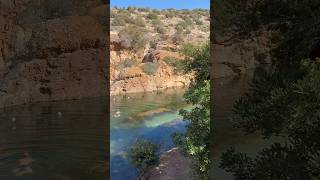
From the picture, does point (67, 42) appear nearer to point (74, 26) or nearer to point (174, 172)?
point (74, 26)

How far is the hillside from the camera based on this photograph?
13250mm

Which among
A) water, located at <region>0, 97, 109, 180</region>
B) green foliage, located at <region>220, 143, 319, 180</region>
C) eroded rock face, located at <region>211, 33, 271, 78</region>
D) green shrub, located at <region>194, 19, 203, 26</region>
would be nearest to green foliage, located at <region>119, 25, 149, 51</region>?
green shrub, located at <region>194, 19, 203, 26</region>

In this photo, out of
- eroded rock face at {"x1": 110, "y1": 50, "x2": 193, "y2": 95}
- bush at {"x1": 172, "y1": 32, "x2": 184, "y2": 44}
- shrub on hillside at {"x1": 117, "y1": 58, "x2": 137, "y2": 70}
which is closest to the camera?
eroded rock face at {"x1": 110, "y1": 50, "x2": 193, "y2": 95}

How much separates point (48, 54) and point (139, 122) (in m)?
3.64

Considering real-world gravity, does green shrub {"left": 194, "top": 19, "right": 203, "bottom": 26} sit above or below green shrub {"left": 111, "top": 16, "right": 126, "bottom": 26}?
above

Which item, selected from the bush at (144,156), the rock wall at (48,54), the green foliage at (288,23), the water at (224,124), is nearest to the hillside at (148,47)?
the rock wall at (48,54)

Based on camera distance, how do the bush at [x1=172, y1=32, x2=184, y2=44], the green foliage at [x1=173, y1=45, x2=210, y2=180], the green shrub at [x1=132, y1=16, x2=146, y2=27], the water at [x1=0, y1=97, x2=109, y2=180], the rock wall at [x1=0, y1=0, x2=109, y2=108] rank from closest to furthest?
the green foliage at [x1=173, y1=45, x2=210, y2=180], the water at [x1=0, y1=97, x2=109, y2=180], the rock wall at [x1=0, y1=0, x2=109, y2=108], the bush at [x1=172, y1=32, x2=184, y2=44], the green shrub at [x1=132, y1=16, x2=146, y2=27]

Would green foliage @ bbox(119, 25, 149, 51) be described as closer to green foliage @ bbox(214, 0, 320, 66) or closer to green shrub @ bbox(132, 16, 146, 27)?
green shrub @ bbox(132, 16, 146, 27)

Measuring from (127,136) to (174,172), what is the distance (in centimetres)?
275

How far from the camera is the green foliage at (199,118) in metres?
5.27

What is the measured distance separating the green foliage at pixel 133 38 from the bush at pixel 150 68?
124cm

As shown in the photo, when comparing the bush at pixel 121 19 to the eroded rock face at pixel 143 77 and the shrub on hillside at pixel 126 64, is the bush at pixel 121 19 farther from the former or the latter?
the shrub on hillside at pixel 126 64

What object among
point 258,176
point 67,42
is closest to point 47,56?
point 67,42

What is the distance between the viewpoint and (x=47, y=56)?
8.00 m
